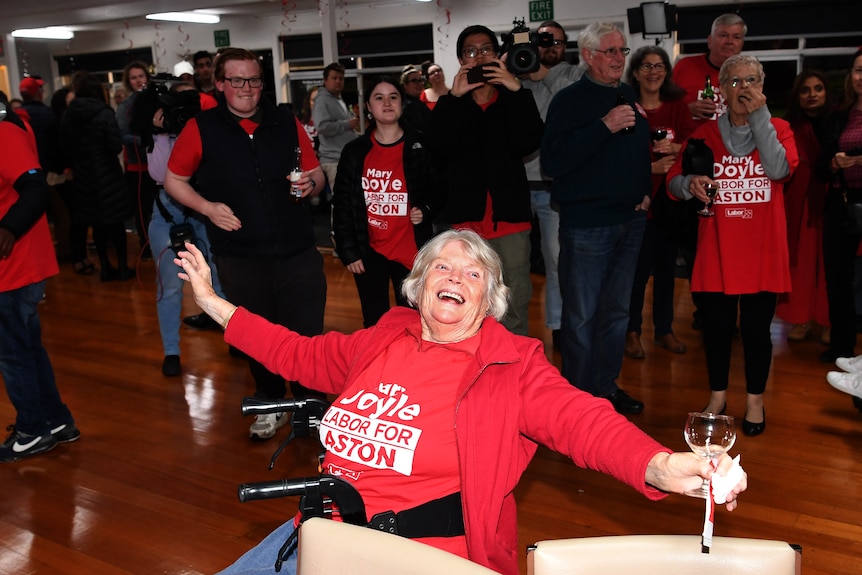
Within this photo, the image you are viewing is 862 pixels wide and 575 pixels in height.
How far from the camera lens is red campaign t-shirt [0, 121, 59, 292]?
128 inches

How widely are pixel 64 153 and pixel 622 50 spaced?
18.7 ft

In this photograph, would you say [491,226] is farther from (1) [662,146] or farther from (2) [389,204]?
(1) [662,146]

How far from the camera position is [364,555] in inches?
52.7

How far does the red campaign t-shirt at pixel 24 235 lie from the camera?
3248 millimetres

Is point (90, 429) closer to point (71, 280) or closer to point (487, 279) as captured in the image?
point (487, 279)

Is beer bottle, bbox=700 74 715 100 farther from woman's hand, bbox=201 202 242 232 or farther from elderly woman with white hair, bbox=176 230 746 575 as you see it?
elderly woman with white hair, bbox=176 230 746 575

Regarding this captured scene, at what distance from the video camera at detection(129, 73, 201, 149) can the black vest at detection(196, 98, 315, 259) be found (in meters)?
0.74

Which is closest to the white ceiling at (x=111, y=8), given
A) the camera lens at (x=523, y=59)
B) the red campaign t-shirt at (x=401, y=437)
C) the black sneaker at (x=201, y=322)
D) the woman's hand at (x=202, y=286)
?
the black sneaker at (x=201, y=322)

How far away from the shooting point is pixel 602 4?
930 cm

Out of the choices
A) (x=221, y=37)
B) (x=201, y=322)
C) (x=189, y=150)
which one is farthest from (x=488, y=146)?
(x=221, y=37)

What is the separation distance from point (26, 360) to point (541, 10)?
779 cm

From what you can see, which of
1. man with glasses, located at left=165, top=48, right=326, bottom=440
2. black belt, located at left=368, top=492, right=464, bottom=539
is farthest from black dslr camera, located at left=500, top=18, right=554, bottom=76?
black belt, located at left=368, top=492, right=464, bottom=539

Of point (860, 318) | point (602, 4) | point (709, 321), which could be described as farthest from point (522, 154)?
point (602, 4)

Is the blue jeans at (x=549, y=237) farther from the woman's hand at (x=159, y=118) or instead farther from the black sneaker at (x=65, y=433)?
the black sneaker at (x=65, y=433)
